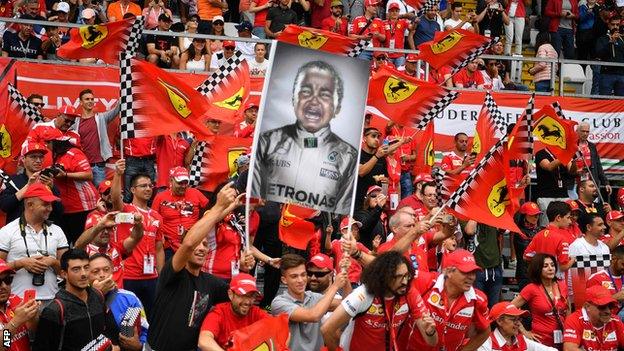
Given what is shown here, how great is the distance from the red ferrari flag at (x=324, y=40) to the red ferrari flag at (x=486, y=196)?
377 centimetres

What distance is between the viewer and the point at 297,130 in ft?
33.4

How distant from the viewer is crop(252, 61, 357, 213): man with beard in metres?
10.1

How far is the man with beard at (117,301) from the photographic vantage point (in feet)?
32.6

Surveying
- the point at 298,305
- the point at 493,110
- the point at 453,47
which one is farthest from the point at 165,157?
the point at 298,305

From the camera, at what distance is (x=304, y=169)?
1020cm

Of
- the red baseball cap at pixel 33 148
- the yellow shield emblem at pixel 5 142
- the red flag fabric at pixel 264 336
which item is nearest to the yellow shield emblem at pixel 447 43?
the yellow shield emblem at pixel 5 142

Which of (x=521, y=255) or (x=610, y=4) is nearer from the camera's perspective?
(x=521, y=255)

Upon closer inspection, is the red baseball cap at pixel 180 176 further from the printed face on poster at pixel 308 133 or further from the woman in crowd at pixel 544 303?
the woman in crowd at pixel 544 303

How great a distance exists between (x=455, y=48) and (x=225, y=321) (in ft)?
25.5

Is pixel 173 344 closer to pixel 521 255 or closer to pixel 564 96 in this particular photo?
pixel 521 255

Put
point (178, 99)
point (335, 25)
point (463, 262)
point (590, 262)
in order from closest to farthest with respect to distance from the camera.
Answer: point (463, 262)
point (178, 99)
point (590, 262)
point (335, 25)

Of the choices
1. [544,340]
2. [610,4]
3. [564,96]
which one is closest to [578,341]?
[544,340]

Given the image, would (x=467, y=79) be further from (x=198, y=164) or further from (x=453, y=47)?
(x=198, y=164)

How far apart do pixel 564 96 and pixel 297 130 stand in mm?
10020
